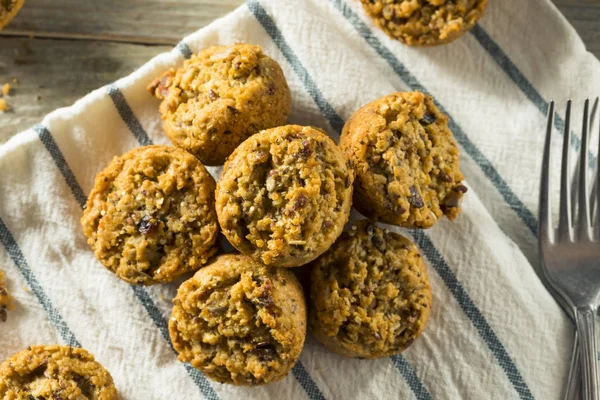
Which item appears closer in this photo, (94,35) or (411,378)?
(411,378)

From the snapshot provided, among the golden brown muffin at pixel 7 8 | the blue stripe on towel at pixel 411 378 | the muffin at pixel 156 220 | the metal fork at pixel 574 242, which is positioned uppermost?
the golden brown muffin at pixel 7 8

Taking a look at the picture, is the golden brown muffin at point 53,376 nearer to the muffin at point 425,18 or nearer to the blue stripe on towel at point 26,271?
the blue stripe on towel at point 26,271

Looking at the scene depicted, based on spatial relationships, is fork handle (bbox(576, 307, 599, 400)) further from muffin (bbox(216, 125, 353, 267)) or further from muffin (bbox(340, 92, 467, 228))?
muffin (bbox(216, 125, 353, 267))

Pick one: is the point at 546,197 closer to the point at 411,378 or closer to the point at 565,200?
the point at 565,200

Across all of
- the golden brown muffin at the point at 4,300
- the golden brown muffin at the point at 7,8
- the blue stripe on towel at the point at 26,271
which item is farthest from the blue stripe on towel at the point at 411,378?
the golden brown muffin at the point at 7,8

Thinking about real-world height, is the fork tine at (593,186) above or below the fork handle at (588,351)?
above

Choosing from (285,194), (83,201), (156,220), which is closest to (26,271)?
(83,201)
